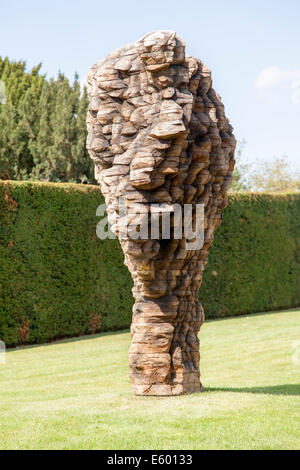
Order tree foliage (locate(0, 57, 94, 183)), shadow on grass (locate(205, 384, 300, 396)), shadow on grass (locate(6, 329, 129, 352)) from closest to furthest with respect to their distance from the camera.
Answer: shadow on grass (locate(205, 384, 300, 396))
shadow on grass (locate(6, 329, 129, 352))
tree foliage (locate(0, 57, 94, 183))

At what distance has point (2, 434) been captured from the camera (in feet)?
15.5

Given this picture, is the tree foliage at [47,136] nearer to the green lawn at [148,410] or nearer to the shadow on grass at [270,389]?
the green lawn at [148,410]

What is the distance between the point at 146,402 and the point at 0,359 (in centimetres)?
717

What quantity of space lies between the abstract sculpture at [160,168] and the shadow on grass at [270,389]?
0.50m

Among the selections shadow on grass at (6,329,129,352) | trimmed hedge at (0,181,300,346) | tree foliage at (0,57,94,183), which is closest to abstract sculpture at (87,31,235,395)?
trimmed hedge at (0,181,300,346)

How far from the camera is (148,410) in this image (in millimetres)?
5312

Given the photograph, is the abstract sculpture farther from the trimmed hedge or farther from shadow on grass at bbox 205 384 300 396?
the trimmed hedge

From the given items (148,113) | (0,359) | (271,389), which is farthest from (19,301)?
(148,113)

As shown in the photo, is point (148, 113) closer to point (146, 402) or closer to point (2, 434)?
point (146, 402)

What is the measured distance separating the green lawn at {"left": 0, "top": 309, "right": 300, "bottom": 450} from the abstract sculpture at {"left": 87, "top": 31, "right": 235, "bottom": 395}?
0.49m

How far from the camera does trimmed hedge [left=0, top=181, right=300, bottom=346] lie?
556 inches

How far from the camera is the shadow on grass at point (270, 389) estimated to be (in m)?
6.68

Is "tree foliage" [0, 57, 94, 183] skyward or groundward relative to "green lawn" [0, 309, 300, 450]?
skyward

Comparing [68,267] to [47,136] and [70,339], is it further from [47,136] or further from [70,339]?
[47,136]
